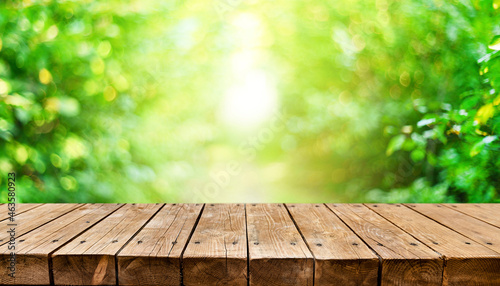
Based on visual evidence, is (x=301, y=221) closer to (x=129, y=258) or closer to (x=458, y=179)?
(x=129, y=258)

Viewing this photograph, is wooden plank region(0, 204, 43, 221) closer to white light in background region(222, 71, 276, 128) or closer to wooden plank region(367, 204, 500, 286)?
wooden plank region(367, 204, 500, 286)

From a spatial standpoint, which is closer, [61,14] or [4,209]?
[4,209]

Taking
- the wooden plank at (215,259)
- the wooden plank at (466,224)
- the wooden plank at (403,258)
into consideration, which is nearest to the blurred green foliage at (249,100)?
the wooden plank at (466,224)

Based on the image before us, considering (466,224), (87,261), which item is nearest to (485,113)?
(466,224)

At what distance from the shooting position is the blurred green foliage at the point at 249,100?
2.44 m

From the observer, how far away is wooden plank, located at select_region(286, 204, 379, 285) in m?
0.91

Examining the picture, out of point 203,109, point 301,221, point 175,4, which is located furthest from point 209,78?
point 301,221

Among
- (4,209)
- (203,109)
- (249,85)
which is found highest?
(249,85)

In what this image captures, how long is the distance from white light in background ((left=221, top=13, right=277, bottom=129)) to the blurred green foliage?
1 cm

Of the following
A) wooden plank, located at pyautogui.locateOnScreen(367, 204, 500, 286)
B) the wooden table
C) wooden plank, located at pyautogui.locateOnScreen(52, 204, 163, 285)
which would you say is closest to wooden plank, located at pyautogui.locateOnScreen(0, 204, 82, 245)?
the wooden table

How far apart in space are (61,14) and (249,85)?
1621 mm

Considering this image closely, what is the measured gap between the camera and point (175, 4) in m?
3.09

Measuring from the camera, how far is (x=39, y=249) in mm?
973

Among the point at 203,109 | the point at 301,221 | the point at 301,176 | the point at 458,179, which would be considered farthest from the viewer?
the point at 301,176
